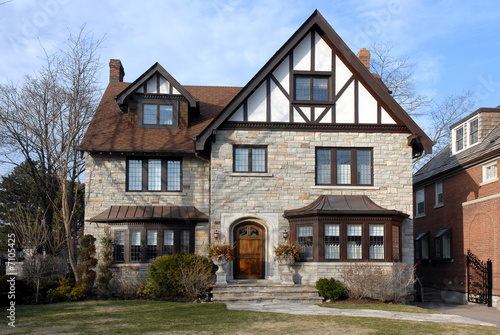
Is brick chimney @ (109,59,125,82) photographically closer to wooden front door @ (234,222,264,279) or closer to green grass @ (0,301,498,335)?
wooden front door @ (234,222,264,279)

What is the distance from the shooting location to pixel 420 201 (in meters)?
27.9

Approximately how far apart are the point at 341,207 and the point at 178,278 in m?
6.24

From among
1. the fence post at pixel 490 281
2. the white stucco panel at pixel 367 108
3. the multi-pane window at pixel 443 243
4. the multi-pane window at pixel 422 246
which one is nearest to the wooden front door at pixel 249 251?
the white stucco panel at pixel 367 108

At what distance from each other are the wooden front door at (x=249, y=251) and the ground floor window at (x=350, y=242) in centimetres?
176

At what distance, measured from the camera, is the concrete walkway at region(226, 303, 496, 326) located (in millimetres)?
13883

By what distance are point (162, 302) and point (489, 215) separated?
12591 millimetres

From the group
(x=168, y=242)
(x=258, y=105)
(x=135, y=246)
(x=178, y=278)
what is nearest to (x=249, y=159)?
(x=258, y=105)

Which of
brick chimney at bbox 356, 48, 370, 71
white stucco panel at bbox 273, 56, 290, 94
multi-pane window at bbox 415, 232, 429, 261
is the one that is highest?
brick chimney at bbox 356, 48, 370, 71

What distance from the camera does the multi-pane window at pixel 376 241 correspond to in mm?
19156

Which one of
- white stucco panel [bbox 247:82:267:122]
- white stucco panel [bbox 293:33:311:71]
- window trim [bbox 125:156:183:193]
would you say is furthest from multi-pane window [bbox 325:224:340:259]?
window trim [bbox 125:156:183:193]

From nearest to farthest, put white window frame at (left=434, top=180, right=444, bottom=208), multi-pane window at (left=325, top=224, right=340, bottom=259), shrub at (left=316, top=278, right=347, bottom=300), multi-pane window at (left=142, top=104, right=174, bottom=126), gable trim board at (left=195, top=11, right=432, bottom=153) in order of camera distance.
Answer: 1. shrub at (left=316, top=278, right=347, bottom=300)
2. multi-pane window at (left=325, top=224, right=340, bottom=259)
3. gable trim board at (left=195, top=11, right=432, bottom=153)
4. multi-pane window at (left=142, top=104, right=174, bottom=126)
5. white window frame at (left=434, top=180, right=444, bottom=208)

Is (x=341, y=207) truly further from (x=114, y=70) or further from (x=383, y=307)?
(x=114, y=70)

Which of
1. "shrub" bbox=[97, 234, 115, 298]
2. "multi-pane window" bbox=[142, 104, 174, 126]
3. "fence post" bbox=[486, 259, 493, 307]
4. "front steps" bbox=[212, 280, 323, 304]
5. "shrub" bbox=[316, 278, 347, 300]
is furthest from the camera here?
"multi-pane window" bbox=[142, 104, 174, 126]

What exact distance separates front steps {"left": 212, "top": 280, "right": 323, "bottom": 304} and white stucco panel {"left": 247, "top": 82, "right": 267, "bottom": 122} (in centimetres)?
618
